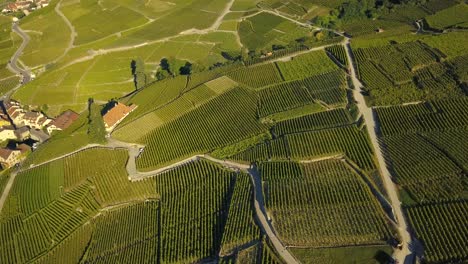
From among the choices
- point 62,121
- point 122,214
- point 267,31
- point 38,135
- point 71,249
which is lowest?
point 71,249

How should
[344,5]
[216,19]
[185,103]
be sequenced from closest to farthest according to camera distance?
[185,103]
[344,5]
[216,19]

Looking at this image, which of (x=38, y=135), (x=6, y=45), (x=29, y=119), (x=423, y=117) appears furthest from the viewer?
(x=6, y=45)

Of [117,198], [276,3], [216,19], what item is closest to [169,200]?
[117,198]

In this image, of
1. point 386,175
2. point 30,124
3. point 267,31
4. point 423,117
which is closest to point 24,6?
point 30,124

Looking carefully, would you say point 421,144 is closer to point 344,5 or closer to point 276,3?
point 344,5

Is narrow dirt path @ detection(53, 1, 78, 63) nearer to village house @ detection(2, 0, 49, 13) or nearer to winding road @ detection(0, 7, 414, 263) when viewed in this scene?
Answer: village house @ detection(2, 0, 49, 13)

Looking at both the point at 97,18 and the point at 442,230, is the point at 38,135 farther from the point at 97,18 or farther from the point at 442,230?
the point at 442,230
